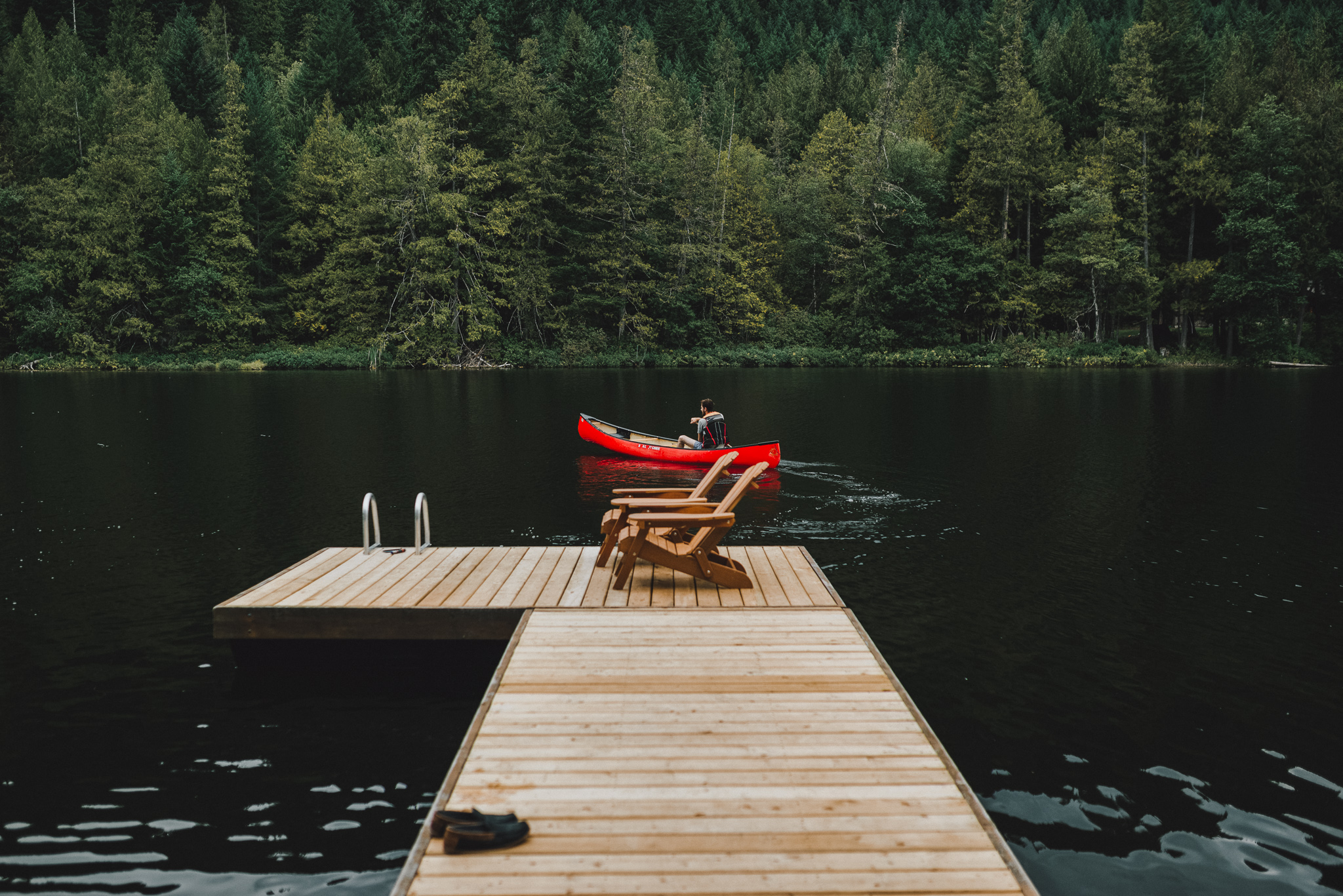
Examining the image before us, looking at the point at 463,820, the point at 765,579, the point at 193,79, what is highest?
the point at 193,79

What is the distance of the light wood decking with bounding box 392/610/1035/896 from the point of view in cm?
350

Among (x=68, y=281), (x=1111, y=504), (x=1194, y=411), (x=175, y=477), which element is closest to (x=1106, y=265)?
(x=1194, y=411)

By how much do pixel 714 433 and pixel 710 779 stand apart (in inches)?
594

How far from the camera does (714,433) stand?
1922 cm

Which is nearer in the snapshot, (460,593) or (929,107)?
(460,593)

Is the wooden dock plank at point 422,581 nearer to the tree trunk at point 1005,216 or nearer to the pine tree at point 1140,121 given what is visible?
the tree trunk at point 1005,216

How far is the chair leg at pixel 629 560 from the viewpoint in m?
7.52

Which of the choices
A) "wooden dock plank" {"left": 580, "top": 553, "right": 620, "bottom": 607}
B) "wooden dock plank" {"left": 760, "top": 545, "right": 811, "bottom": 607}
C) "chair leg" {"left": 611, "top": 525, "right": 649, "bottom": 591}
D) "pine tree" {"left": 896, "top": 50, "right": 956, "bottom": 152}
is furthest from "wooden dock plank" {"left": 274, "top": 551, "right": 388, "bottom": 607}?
"pine tree" {"left": 896, "top": 50, "right": 956, "bottom": 152}

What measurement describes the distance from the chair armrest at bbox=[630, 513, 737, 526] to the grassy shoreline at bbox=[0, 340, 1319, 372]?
4741cm

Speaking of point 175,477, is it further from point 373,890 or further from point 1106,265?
point 1106,265

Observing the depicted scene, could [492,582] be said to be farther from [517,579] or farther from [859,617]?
[859,617]

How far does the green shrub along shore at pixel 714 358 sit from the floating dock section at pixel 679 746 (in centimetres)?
4762

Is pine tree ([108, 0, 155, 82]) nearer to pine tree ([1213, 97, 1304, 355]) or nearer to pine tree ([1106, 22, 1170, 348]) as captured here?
pine tree ([1106, 22, 1170, 348])

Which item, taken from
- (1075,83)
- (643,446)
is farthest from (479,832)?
(1075,83)
